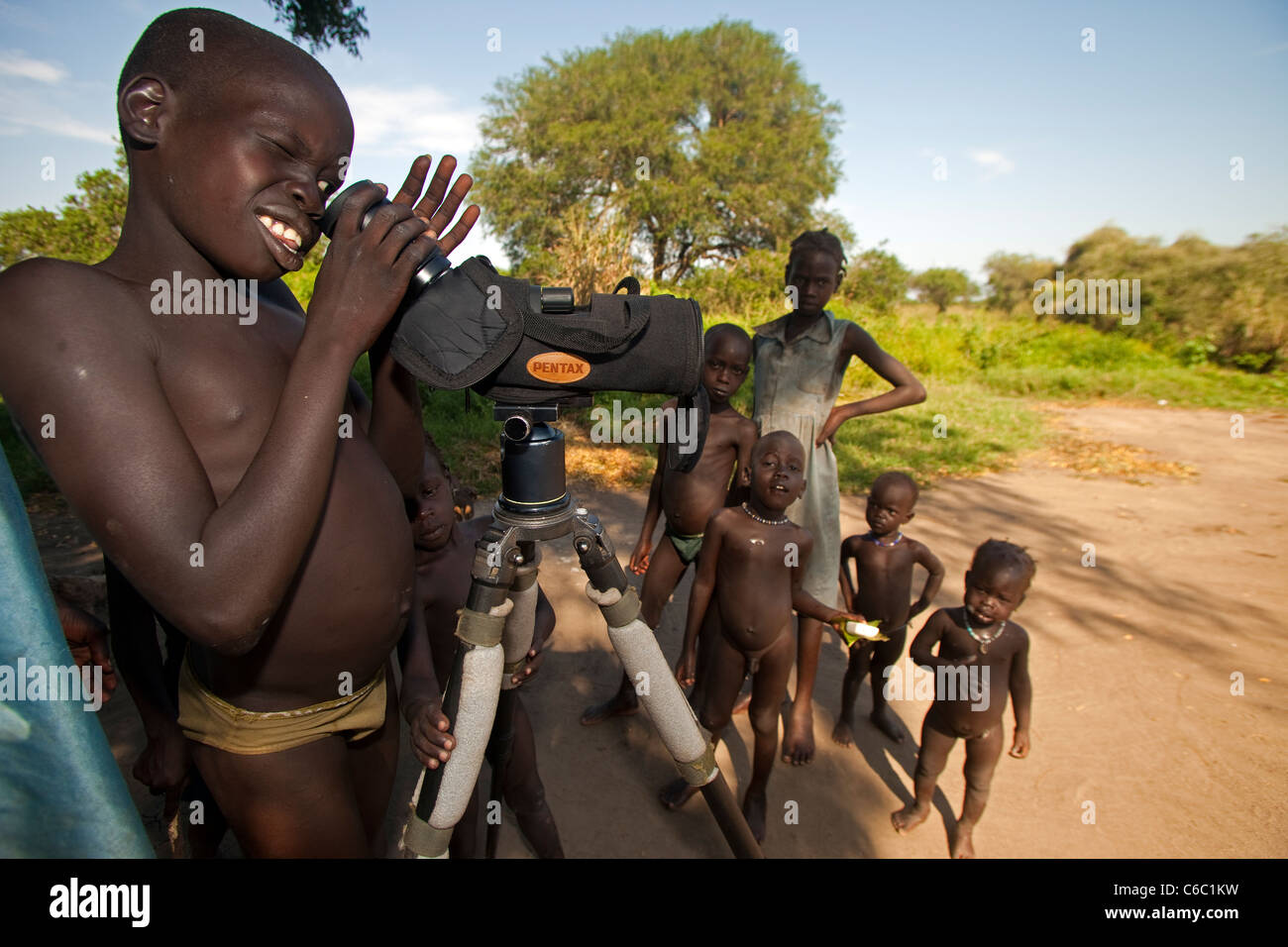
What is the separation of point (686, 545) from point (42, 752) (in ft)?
8.26

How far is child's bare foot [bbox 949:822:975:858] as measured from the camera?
2471 millimetres

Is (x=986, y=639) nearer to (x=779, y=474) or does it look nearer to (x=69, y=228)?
(x=779, y=474)

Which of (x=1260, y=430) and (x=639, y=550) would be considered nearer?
(x=639, y=550)

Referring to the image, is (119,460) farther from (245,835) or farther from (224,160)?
(245,835)

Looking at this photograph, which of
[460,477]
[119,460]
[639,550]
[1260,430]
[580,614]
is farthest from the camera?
[1260,430]

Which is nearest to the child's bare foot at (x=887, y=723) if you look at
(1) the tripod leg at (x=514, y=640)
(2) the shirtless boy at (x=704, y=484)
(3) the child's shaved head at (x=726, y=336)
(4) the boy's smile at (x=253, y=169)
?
(2) the shirtless boy at (x=704, y=484)

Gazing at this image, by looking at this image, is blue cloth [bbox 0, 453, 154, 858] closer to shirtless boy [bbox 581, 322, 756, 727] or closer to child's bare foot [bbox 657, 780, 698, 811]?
child's bare foot [bbox 657, 780, 698, 811]

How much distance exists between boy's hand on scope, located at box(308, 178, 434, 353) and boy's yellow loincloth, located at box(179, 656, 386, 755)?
750mm

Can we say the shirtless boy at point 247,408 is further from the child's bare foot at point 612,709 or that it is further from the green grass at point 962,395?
the green grass at point 962,395

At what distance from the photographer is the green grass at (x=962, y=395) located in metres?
7.44

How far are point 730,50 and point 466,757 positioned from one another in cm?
3079

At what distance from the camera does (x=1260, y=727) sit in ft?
10.4

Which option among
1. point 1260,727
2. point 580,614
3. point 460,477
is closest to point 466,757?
point 580,614

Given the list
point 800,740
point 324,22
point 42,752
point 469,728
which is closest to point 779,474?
point 800,740
